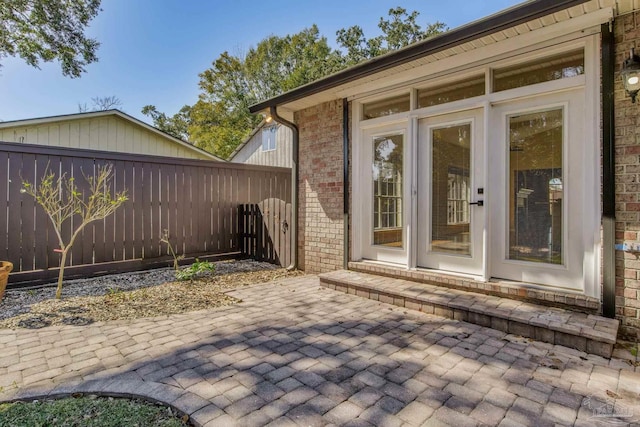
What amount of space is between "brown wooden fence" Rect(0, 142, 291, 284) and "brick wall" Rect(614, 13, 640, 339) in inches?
170

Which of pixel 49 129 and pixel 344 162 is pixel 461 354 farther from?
pixel 49 129

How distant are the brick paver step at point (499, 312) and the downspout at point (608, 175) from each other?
0.28 m

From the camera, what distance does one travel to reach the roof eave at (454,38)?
8.75ft

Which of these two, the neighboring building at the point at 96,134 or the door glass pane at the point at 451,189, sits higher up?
the neighboring building at the point at 96,134

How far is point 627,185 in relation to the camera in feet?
9.09

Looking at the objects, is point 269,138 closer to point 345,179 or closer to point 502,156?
point 345,179

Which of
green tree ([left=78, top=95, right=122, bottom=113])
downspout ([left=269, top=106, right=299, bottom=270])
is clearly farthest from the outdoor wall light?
green tree ([left=78, top=95, right=122, bottom=113])

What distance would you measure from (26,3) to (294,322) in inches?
502

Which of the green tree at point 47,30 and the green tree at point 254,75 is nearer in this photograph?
the green tree at point 47,30

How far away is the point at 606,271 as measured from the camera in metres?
2.85

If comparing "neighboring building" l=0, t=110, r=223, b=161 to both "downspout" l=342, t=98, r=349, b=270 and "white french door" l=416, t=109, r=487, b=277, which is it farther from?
"white french door" l=416, t=109, r=487, b=277

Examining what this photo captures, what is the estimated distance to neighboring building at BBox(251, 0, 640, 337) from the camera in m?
2.82

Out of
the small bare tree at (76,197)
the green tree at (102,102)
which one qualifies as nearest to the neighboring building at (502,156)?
the small bare tree at (76,197)

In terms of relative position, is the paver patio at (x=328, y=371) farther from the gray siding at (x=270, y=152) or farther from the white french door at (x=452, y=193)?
the gray siding at (x=270, y=152)
